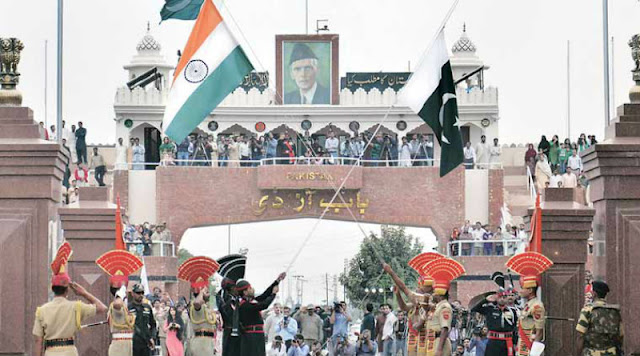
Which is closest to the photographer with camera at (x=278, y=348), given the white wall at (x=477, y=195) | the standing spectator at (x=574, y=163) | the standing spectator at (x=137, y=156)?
the standing spectator at (x=574, y=163)

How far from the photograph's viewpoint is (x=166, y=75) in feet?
204

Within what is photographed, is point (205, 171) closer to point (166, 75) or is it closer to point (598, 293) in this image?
point (166, 75)

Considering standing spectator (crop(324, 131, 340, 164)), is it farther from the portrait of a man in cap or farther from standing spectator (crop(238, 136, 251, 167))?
the portrait of a man in cap

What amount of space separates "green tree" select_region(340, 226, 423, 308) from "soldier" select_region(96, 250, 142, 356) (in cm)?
5347

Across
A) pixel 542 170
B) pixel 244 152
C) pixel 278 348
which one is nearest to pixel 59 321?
pixel 278 348

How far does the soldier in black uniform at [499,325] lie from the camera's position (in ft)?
71.2

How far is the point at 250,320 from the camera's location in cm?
2152

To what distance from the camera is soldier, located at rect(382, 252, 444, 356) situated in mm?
21672

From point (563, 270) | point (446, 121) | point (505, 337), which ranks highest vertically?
point (446, 121)

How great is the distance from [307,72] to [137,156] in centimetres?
766

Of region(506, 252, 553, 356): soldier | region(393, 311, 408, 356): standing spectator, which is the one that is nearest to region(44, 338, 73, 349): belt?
region(506, 252, 553, 356): soldier

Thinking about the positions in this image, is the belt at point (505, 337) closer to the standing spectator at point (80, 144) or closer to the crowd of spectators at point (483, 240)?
the crowd of spectators at point (483, 240)

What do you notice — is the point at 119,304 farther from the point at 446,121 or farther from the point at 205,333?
Result: the point at 446,121

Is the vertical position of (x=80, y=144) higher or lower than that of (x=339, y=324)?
higher
